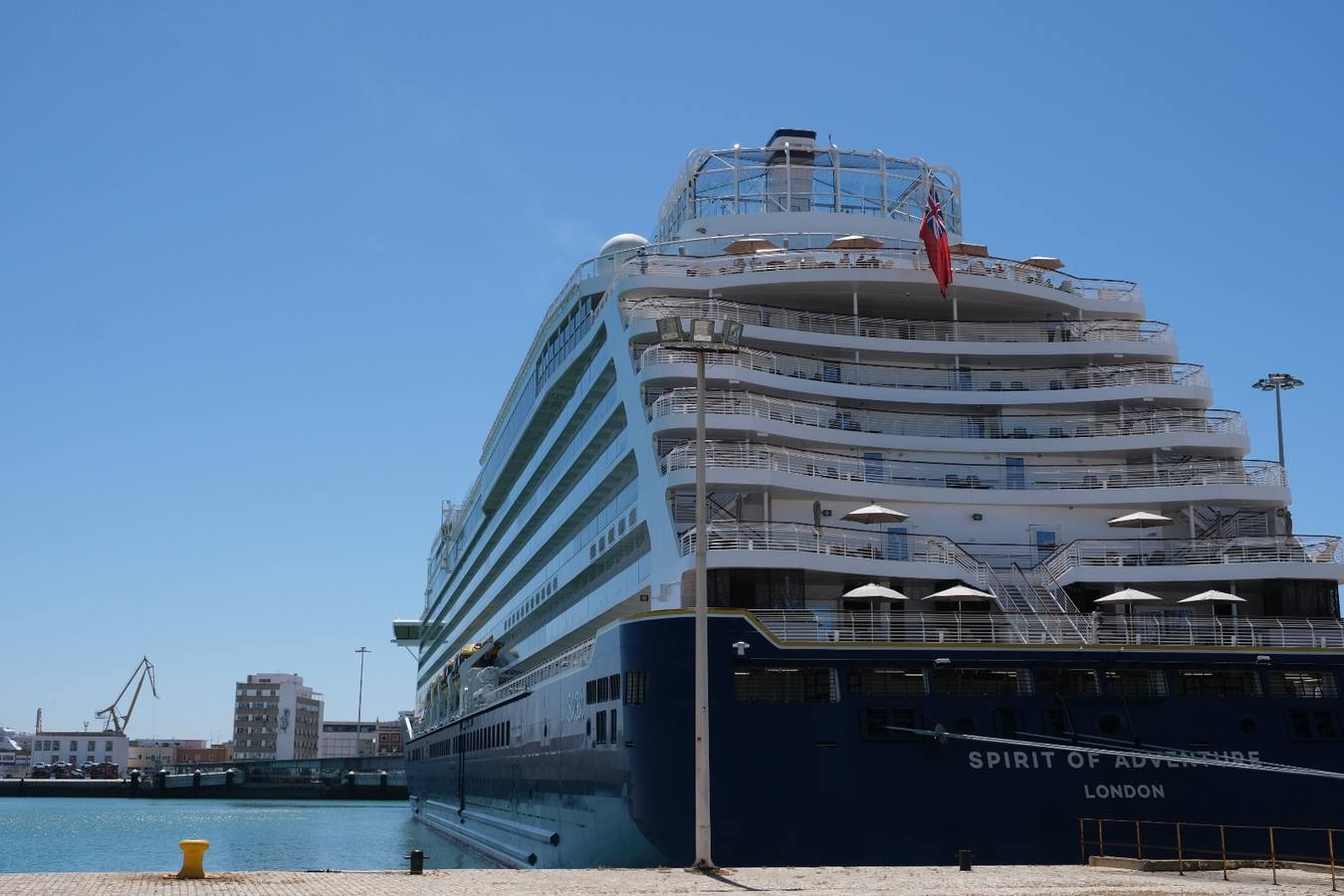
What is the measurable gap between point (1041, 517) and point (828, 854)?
11.5 meters

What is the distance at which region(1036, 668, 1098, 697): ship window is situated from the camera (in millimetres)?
25953

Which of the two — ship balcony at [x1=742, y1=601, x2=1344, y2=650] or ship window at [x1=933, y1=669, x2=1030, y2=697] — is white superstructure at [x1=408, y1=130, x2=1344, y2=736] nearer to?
ship balcony at [x1=742, y1=601, x2=1344, y2=650]

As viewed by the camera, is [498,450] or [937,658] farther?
[498,450]

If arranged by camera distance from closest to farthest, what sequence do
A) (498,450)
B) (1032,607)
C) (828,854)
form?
(828,854) → (1032,607) → (498,450)

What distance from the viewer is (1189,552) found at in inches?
1216

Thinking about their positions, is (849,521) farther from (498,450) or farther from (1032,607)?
(498,450)

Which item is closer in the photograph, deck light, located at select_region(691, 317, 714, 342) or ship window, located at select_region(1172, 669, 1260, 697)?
deck light, located at select_region(691, 317, 714, 342)

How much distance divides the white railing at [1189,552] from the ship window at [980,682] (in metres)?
4.91

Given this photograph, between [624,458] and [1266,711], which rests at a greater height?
[624,458]

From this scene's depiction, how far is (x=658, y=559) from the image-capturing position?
3061 cm

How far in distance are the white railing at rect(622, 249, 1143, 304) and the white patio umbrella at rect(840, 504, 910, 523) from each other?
980cm

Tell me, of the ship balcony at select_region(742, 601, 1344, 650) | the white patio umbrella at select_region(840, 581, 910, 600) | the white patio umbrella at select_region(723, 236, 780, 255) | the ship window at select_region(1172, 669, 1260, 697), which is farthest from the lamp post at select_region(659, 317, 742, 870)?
the white patio umbrella at select_region(723, 236, 780, 255)

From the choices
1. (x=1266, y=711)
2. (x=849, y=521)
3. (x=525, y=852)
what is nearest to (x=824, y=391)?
(x=849, y=521)

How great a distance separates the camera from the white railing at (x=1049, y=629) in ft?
87.7
